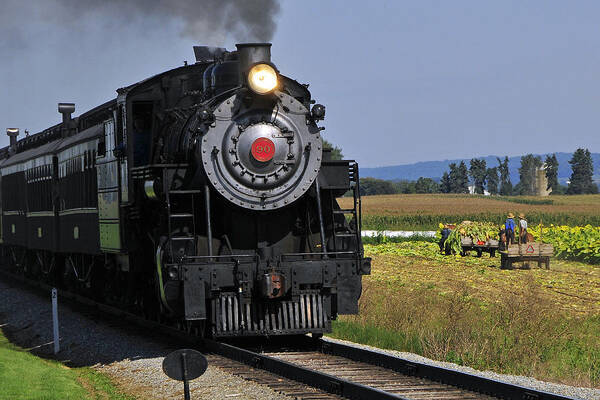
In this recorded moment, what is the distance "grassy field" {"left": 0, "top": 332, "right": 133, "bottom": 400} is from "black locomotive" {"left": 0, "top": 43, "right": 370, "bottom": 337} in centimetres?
145

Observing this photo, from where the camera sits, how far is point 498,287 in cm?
2359

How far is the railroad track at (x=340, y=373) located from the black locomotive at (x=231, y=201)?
0.38 metres

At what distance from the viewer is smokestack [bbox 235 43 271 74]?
1305 cm

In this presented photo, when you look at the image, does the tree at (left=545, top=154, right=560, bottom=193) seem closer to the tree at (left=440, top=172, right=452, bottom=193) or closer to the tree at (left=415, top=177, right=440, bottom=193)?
the tree at (left=440, top=172, right=452, bottom=193)

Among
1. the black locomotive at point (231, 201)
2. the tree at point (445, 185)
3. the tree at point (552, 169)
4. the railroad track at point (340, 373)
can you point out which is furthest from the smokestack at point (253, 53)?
the tree at point (552, 169)

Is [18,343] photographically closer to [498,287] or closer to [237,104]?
[237,104]

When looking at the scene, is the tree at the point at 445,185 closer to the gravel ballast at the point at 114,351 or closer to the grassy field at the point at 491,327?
the grassy field at the point at 491,327

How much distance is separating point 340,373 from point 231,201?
120 inches

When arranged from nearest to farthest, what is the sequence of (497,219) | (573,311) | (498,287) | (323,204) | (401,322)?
(323,204)
(401,322)
(573,311)
(498,287)
(497,219)

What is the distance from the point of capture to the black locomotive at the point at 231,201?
491 inches

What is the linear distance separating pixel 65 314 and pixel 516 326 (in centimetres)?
955

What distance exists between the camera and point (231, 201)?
12.8m

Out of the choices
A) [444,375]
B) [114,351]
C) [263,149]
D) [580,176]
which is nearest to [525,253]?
[114,351]

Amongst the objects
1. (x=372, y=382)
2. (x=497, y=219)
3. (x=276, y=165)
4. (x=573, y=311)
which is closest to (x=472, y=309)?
(x=573, y=311)
